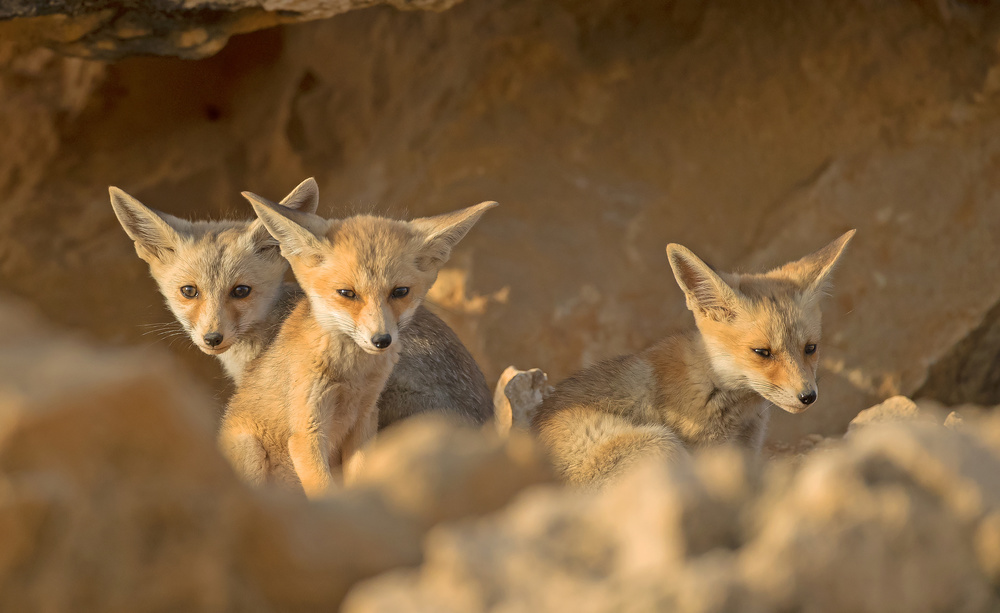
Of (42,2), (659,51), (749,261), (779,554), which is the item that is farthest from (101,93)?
(779,554)

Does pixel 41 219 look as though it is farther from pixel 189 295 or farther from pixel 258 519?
pixel 258 519

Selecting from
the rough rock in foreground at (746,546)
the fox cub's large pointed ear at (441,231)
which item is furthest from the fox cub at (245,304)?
the rough rock in foreground at (746,546)

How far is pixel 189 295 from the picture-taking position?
366cm

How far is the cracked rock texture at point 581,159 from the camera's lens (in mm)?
4852

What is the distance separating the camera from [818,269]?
351 centimetres

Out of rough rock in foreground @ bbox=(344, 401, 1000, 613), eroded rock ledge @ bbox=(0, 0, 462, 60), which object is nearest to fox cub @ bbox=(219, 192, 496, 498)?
eroded rock ledge @ bbox=(0, 0, 462, 60)

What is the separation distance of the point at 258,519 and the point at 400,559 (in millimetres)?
231

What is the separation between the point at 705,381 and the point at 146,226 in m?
2.41

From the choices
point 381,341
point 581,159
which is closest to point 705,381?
point 381,341

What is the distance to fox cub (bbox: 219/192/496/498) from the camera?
10.4ft

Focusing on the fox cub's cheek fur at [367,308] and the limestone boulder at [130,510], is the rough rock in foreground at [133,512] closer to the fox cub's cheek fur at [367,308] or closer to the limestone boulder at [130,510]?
the limestone boulder at [130,510]

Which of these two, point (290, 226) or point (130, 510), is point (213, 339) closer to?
point (290, 226)

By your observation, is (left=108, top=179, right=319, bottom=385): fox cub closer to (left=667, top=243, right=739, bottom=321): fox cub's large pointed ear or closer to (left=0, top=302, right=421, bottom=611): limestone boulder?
(left=667, top=243, right=739, bottom=321): fox cub's large pointed ear

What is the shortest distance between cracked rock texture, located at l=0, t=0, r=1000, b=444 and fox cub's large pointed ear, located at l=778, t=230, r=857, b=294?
146cm
